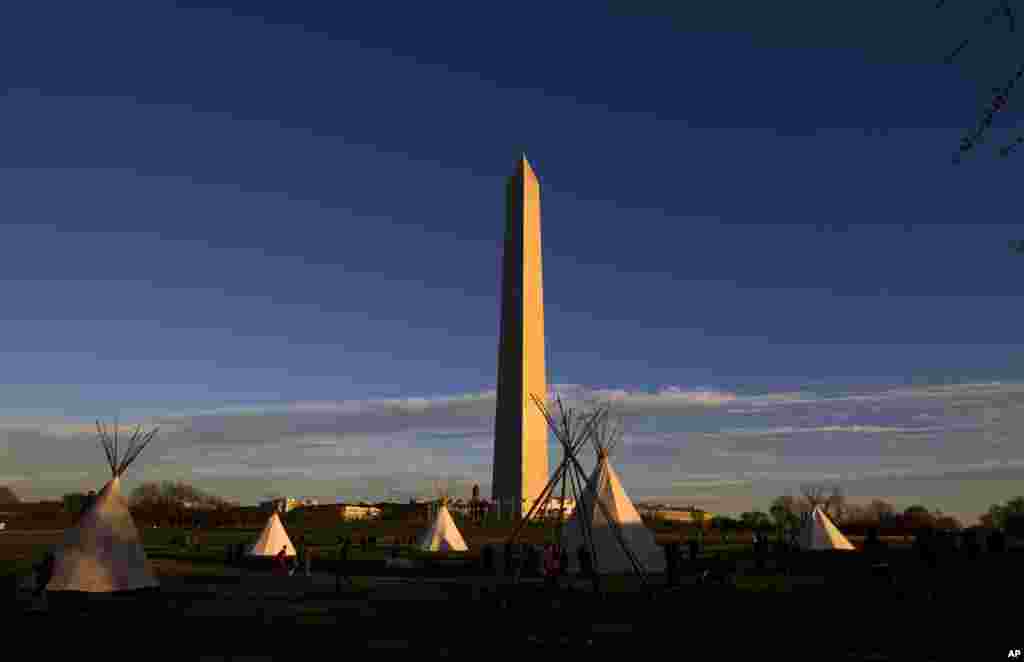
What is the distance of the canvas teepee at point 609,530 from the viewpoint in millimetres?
26594

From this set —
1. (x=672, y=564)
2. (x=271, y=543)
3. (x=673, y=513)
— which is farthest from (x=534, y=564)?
(x=673, y=513)

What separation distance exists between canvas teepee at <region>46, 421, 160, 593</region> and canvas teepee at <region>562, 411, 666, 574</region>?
39.0ft

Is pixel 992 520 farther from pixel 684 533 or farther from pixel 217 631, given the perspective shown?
pixel 217 631

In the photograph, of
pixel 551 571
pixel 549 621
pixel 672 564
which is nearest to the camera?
pixel 549 621

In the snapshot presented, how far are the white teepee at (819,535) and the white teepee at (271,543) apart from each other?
20.8 meters

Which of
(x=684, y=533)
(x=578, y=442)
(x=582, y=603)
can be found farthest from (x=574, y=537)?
(x=684, y=533)

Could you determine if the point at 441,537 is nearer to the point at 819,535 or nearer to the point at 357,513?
the point at 819,535

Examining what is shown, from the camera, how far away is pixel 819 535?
1453 inches

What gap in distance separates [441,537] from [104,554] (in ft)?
63.3

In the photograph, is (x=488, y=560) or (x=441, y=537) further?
(x=441, y=537)

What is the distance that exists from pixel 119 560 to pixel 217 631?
26.0 ft

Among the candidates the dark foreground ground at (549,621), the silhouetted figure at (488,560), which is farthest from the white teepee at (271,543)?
the dark foreground ground at (549,621)

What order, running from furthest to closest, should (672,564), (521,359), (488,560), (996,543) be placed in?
(521,359) → (996,543) → (488,560) → (672,564)

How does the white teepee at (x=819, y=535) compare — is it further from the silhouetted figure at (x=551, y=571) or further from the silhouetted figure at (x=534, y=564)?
the silhouetted figure at (x=551, y=571)
